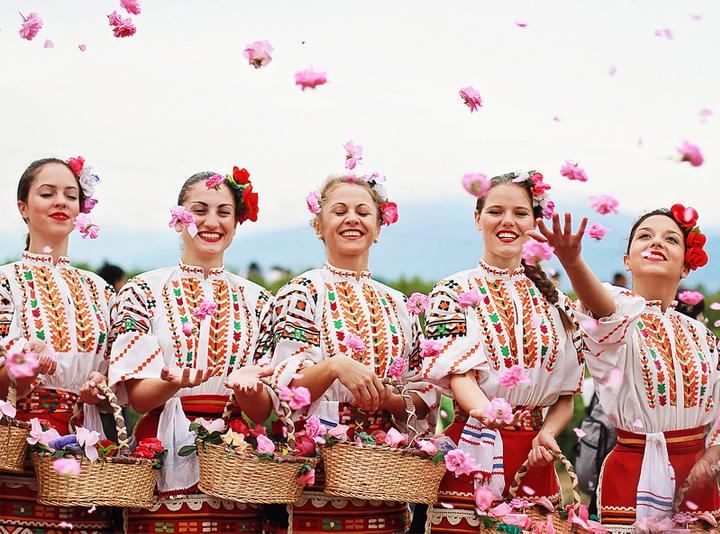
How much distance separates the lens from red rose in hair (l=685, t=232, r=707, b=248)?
4.71 m

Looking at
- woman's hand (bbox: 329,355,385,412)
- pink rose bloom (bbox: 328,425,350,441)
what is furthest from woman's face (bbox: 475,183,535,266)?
A: pink rose bloom (bbox: 328,425,350,441)

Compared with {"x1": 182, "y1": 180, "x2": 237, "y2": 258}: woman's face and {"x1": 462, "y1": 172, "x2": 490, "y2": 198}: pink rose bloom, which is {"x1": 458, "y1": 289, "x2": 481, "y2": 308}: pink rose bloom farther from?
{"x1": 182, "y1": 180, "x2": 237, "y2": 258}: woman's face

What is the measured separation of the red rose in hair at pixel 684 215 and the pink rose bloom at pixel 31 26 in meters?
3.00

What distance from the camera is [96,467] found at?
406cm

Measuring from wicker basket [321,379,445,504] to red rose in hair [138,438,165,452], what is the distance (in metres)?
0.73

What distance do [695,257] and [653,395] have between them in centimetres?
69

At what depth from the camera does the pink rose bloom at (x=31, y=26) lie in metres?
4.80

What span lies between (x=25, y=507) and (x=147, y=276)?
1.12 m

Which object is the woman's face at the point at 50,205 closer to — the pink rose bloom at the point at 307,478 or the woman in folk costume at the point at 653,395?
the pink rose bloom at the point at 307,478

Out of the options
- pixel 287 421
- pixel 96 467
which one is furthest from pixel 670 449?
pixel 96 467

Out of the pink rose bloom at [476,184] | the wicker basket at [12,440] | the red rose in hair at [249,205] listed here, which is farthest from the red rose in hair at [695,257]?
the wicker basket at [12,440]

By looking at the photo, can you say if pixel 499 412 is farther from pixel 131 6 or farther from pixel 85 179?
pixel 131 6

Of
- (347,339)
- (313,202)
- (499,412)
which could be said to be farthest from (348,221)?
(499,412)

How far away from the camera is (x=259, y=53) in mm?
4320
